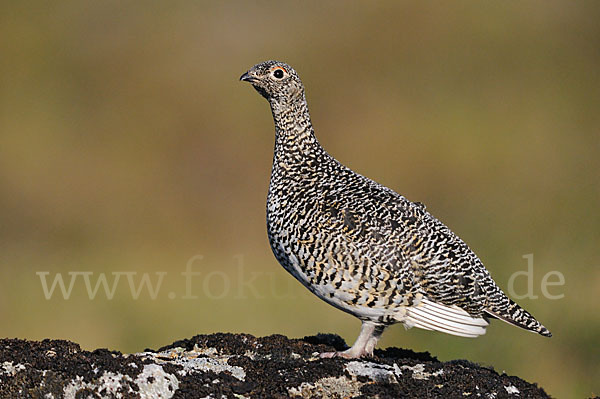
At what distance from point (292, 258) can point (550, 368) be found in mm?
4898

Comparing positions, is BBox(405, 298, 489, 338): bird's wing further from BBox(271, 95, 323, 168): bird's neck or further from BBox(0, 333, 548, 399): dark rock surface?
BBox(271, 95, 323, 168): bird's neck

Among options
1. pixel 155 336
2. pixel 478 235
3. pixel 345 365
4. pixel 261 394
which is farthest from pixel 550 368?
pixel 261 394

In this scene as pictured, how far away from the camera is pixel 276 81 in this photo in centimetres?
631

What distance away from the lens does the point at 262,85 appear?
6332 millimetres

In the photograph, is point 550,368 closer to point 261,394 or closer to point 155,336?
point 155,336

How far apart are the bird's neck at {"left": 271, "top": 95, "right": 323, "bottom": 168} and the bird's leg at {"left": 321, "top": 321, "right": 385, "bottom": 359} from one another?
140 cm

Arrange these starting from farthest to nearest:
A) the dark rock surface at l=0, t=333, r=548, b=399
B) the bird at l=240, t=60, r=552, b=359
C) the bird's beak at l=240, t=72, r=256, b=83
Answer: the bird's beak at l=240, t=72, r=256, b=83, the bird at l=240, t=60, r=552, b=359, the dark rock surface at l=0, t=333, r=548, b=399

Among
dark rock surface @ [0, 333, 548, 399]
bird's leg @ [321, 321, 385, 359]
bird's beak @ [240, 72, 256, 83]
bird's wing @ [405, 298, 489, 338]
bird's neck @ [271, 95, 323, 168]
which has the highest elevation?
bird's beak @ [240, 72, 256, 83]

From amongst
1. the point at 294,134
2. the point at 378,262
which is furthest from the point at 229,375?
the point at 294,134

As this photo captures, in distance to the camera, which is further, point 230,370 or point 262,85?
point 262,85

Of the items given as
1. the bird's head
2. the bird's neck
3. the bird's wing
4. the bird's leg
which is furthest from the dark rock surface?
the bird's head

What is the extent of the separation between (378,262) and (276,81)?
1.74 m

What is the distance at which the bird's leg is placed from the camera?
211 inches

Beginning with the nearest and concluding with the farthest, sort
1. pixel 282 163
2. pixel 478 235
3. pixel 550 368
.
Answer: pixel 282 163 < pixel 550 368 < pixel 478 235
